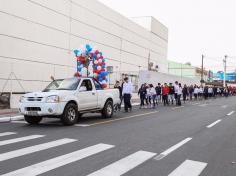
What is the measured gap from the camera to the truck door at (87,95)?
1225cm

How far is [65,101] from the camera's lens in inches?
446

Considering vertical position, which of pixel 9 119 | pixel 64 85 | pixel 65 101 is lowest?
pixel 9 119

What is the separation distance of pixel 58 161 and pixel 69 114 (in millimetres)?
5629

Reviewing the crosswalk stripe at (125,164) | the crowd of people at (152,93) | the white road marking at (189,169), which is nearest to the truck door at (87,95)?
the crowd of people at (152,93)

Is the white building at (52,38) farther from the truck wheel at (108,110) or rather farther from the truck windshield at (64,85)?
the truck wheel at (108,110)

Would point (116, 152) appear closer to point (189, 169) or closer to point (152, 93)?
point (189, 169)

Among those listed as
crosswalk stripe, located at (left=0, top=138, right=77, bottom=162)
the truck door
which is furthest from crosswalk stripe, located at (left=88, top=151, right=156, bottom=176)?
the truck door

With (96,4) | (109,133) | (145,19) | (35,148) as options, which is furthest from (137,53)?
(35,148)

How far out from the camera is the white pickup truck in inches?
434

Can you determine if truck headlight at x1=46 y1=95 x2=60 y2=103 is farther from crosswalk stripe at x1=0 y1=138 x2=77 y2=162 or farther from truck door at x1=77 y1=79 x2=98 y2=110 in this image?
crosswalk stripe at x1=0 y1=138 x2=77 y2=162

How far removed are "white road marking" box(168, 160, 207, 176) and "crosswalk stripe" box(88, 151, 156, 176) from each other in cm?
74

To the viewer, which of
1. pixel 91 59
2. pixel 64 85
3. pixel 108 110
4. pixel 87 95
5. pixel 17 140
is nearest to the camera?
pixel 17 140

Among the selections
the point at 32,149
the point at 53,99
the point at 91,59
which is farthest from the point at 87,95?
the point at 91,59

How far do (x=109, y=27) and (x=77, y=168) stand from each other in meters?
29.8
